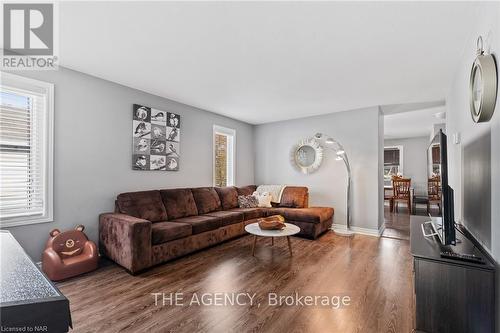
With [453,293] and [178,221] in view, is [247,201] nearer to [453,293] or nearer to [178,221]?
[178,221]

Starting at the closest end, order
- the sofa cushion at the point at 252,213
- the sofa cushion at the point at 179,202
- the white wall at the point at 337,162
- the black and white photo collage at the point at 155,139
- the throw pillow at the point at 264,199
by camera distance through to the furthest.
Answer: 1. the black and white photo collage at the point at 155,139
2. the sofa cushion at the point at 179,202
3. the sofa cushion at the point at 252,213
4. the white wall at the point at 337,162
5. the throw pillow at the point at 264,199

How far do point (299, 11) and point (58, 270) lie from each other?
3.26 m

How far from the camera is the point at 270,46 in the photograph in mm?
2309

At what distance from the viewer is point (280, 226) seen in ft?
10.5

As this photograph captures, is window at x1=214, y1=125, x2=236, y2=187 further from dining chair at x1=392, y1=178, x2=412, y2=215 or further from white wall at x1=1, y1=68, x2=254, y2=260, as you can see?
dining chair at x1=392, y1=178, x2=412, y2=215

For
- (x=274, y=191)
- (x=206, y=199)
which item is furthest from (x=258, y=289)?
(x=274, y=191)

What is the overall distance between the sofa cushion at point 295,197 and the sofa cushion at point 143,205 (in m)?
2.39

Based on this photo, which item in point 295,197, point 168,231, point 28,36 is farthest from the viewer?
point 295,197

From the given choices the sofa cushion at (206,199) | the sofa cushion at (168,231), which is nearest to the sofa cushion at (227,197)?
the sofa cushion at (206,199)

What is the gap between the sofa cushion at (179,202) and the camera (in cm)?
364

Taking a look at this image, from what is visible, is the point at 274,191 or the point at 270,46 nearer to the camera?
the point at 270,46

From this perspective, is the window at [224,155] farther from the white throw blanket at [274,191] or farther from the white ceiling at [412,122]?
the white ceiling at [412,122]

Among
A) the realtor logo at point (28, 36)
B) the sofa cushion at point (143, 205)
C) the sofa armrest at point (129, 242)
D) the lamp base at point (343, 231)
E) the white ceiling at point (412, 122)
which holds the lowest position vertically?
the lamp base at point (343, 231)

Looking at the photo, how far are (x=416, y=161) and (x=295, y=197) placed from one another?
5.70m
